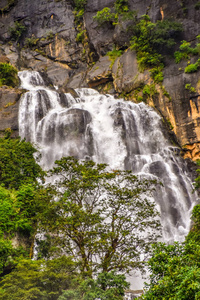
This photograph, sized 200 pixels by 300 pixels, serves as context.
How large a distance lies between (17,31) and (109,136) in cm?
2991

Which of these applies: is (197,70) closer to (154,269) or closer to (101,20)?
(101,20)

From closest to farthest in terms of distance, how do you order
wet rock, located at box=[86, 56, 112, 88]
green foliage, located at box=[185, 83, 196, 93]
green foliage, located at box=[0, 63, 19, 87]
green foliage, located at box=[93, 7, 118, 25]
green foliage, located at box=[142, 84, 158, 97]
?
green foliage, located at box=[185, 83, 196, 93]
green foliage, located at box=[142, 84, 158, 97]
green foliage, located at box=[0, 63, 19, 87]
wet rock, located at box=[86, 56, 112, 88]
green foliage, located at box=[93, 7, 118, 25]

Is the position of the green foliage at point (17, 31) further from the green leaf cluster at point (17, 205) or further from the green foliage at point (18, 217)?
the green foliage at point (18, 217)

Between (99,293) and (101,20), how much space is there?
3822 centimetres

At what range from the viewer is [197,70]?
3014 centimetres

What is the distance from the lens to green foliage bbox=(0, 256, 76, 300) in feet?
32.9

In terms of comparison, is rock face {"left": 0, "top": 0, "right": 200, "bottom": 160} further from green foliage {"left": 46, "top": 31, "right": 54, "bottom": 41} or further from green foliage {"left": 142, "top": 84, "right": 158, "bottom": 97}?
green foliage {"left": 142, "top": 84, "right": 158, "bottom": 97}

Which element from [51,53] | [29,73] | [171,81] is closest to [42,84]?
[29,73]

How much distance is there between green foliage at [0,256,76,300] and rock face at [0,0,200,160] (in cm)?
1964

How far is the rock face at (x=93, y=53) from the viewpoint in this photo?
29.7 m

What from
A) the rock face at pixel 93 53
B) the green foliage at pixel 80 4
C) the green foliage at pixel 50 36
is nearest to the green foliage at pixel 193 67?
the rock face at pixel 93 53

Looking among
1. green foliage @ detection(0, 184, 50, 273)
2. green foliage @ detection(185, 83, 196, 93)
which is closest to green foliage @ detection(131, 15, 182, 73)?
green foliage @ detection(185, 83, 196, 93)

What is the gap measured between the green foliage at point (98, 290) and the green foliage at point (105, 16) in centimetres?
3715

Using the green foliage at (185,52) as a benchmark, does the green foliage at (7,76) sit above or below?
above
